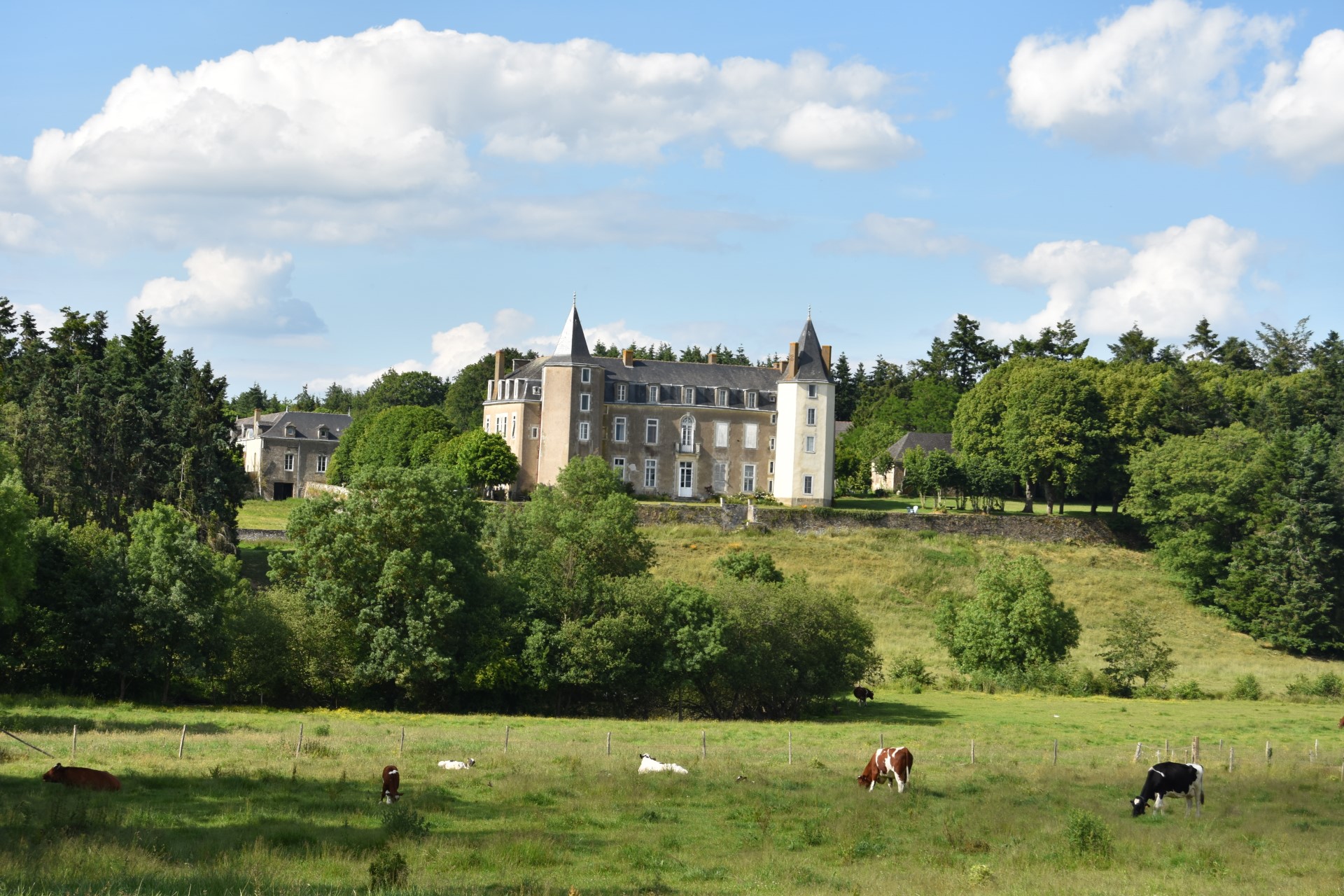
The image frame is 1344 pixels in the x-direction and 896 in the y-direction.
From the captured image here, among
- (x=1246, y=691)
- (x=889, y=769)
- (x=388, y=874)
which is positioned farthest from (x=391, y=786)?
(x=1246, y=691)

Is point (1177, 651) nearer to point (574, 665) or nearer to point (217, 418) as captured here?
point (574, 665)

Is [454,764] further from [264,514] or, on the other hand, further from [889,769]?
[264,514]

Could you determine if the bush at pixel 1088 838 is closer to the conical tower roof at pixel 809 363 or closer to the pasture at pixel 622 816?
the pasture at pixel 622 816

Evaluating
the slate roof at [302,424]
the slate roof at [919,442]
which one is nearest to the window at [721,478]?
the slate roof at [919,442]

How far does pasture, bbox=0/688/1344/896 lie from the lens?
531 inches

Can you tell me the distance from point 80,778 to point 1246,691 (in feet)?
128

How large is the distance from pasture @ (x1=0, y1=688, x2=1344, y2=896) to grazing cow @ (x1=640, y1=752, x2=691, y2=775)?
458 mm

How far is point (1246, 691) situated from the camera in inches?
1711

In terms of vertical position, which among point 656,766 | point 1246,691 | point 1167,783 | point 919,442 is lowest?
point 1246,691

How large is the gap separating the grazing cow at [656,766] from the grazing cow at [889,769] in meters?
3.18

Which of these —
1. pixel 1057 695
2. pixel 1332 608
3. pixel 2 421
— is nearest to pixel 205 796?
pixel 1057 695

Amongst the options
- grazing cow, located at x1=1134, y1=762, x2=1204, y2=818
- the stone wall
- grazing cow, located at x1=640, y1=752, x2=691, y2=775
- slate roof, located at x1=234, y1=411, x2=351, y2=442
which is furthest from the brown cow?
slate roof, located at x1=234, y1=411, x2=351, y2=442

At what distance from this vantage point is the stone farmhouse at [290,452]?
9388cm

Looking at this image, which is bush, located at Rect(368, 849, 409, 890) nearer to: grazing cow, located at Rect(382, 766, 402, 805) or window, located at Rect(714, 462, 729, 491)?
grazing cow, located at Rect(382, 766, 402, 805)
